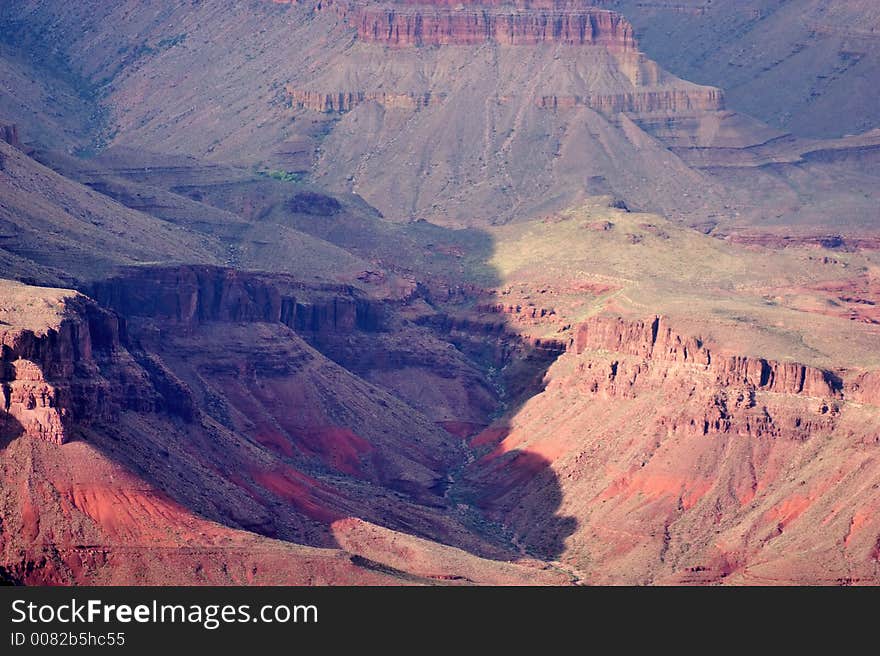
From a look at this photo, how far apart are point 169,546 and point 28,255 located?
125 feet

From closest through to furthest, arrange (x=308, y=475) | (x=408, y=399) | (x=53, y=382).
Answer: (x=53, y=382), (x=308, y=475), (x=408, y=399)

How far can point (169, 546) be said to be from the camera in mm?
111125

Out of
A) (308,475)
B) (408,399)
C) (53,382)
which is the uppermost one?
(53,382)

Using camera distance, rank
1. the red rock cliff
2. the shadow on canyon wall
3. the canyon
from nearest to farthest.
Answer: the red rock cliff < the canyon < the shadow on canyon wall

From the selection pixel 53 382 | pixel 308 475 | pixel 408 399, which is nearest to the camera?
pixel 53 382

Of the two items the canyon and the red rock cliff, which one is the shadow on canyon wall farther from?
the red rock cliff

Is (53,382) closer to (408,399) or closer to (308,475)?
(308,475)

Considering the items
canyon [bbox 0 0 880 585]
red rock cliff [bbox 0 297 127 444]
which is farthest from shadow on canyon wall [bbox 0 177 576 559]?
red rock cliff [bbox 0 297 127 444]

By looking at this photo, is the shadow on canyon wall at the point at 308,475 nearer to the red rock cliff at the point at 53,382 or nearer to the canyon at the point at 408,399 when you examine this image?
the canyon at the point at 408,399

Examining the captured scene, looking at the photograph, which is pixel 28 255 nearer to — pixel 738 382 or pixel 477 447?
pixel 477 447

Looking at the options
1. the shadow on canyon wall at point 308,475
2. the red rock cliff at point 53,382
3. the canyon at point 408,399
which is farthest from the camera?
the shadow on canyon wall at point 308,475

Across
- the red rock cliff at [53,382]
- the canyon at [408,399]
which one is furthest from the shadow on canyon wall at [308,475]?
the red rock cliff at [53,382]

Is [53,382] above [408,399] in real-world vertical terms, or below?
above

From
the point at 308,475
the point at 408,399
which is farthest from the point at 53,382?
the point at 408,399
